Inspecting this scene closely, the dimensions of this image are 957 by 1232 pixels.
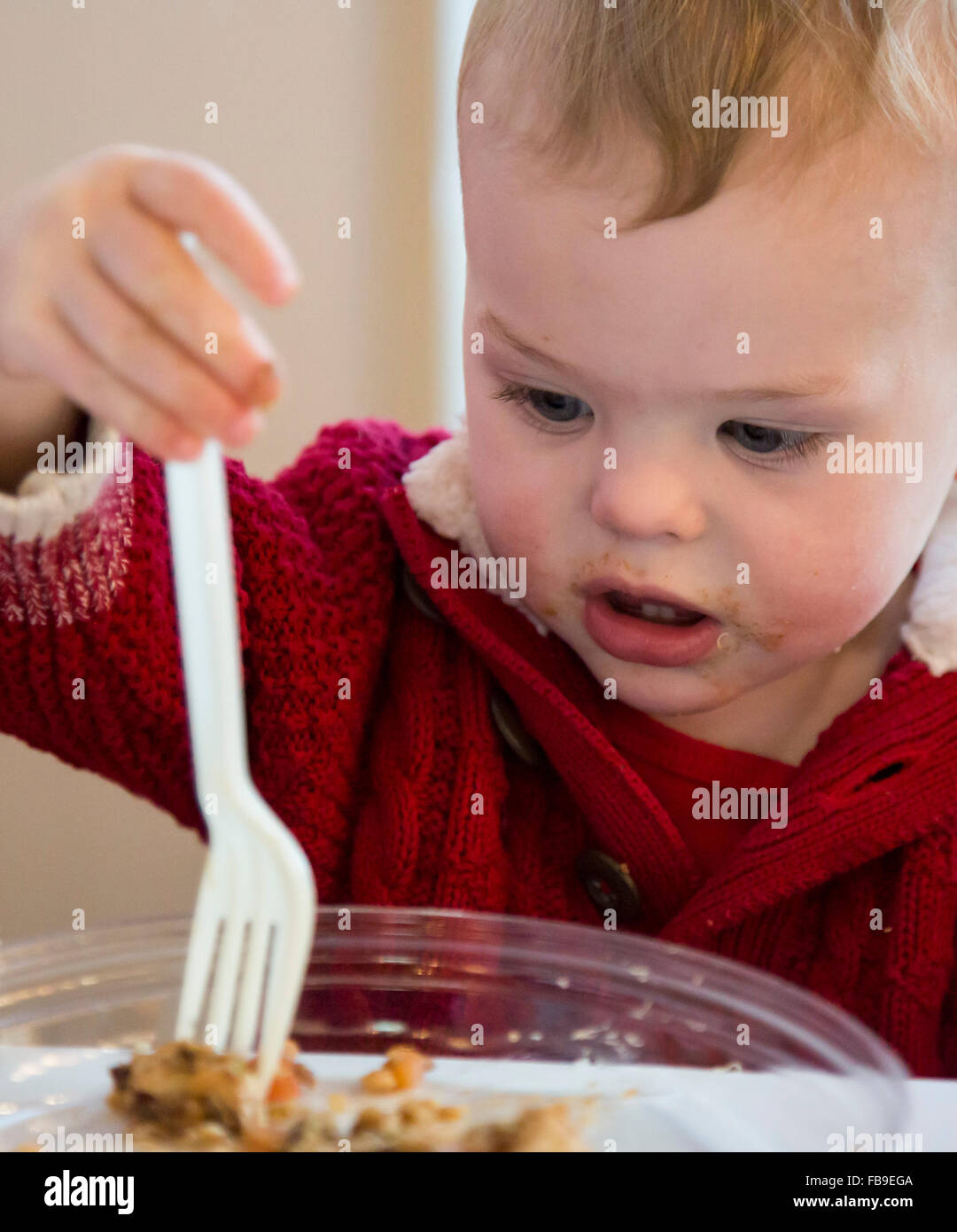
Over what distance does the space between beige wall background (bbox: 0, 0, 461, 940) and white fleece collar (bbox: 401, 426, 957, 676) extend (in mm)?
394

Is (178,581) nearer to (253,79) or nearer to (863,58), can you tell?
(863,58)

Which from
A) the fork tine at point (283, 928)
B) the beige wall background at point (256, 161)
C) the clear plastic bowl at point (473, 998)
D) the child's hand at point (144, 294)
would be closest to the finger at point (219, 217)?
the child's hand at point (144, 294)

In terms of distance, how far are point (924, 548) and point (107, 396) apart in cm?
53

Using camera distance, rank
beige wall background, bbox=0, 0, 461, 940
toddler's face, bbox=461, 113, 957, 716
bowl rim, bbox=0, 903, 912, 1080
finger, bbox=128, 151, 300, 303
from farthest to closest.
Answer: beige wall background, bbox=0, 0, 461, 940, toddler's face, bbox=461, 113, 957, 716, bowl rim, bbox=0, 903, 912, 1080, finger, bbox=128, 151, 300, 303

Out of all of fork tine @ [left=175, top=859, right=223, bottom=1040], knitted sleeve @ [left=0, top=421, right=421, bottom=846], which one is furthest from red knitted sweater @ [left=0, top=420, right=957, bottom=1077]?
fork tine @ [left=175, top=859, right=223, bottom=1040]

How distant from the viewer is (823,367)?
62cm

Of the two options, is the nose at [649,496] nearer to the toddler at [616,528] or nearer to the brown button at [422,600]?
the toddler at [616,528]

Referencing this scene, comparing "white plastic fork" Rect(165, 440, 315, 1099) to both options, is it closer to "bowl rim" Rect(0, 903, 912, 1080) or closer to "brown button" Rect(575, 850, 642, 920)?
"bowl rim" Rect(0, 903, 912, 1080)

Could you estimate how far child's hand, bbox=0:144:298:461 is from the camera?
39 cm

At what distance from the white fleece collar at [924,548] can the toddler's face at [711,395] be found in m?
0.05

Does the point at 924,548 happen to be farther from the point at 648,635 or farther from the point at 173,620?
the point at 173,620

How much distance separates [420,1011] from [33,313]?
30 centimetres

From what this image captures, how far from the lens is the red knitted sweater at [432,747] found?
711 millimetres
